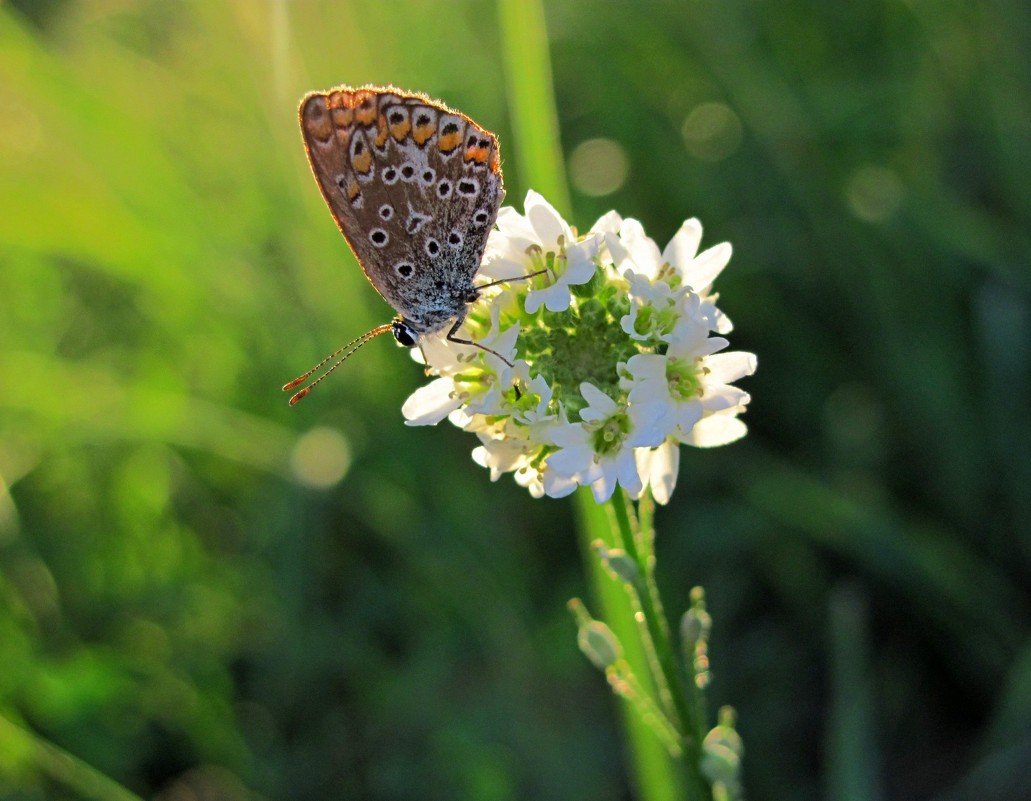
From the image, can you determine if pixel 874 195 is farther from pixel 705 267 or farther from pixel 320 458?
pixel 320 458

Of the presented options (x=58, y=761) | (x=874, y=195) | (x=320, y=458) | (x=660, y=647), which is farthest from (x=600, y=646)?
(x=874, y=195)

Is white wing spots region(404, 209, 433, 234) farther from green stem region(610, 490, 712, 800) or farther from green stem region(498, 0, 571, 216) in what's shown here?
green stem region(498, 0, 571, 216)

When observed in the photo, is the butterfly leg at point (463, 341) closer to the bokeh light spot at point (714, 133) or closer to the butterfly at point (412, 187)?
the butterfly at point (412, 187)

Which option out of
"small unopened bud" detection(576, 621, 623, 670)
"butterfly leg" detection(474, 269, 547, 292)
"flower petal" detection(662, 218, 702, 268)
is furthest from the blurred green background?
"butterfly leg" detection(474, 269, 547, 292)

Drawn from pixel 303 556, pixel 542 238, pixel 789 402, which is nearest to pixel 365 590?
pixel 303 556

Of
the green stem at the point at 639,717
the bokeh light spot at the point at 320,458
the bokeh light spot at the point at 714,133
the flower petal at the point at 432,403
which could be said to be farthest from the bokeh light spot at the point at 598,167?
the flower petal at the point at 432,403
